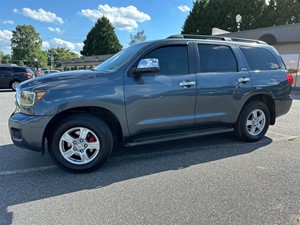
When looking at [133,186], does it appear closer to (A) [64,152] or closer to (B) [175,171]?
(B) [175,171]

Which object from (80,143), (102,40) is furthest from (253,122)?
(102,40)

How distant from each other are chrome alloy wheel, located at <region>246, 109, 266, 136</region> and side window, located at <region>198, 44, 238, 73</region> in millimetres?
988

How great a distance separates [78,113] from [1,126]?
378 cm

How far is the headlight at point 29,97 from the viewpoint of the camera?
352 centimetres

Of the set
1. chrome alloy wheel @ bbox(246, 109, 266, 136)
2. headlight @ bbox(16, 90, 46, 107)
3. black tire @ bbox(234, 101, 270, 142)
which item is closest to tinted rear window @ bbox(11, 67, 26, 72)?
headlight @ bbox(16, 90, 46, 107)

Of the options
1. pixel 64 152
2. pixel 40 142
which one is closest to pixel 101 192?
pixel 64 152

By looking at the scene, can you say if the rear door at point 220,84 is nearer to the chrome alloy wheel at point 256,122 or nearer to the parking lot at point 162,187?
the chrome alloy wheel at point 256,122

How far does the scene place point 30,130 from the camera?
11.6 feet

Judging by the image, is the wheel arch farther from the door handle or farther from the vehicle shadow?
the door handle

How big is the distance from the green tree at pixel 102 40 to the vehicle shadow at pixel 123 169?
61.7 meters

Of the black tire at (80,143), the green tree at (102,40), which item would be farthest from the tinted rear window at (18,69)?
the green tree at (102,40)

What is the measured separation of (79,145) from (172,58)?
1.94 metres

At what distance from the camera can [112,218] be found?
2715 millimetres

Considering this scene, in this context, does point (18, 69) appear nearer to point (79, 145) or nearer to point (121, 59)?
point (121, 59)
